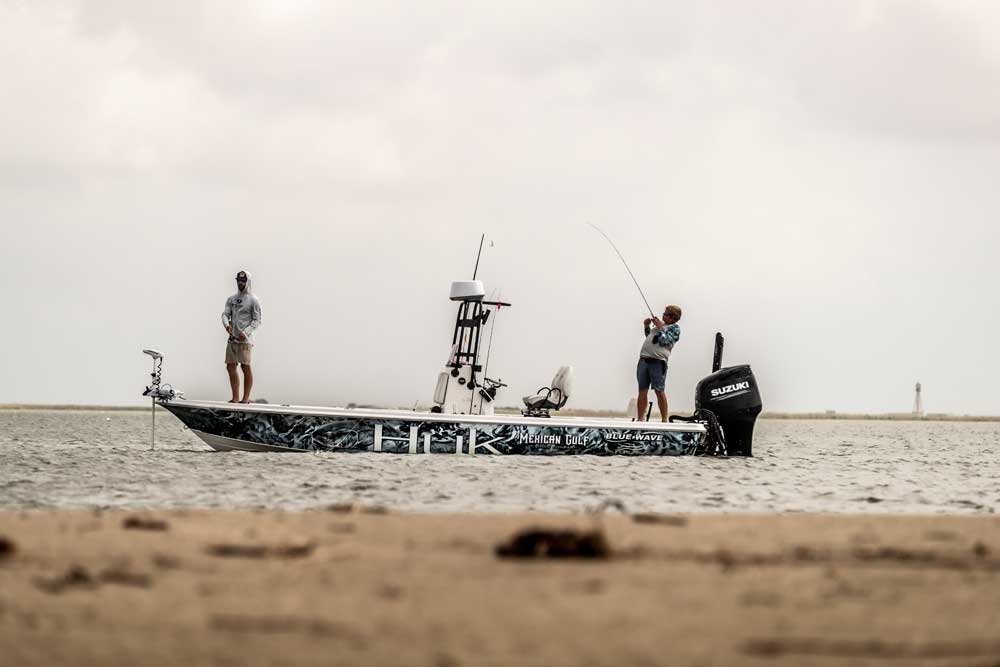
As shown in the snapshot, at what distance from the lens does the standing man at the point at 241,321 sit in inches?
669

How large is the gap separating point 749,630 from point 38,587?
8.63 feet

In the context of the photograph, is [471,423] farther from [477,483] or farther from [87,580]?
[87,580]

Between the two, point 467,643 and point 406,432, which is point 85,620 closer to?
point 467,643

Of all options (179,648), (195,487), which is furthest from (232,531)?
(195,487)

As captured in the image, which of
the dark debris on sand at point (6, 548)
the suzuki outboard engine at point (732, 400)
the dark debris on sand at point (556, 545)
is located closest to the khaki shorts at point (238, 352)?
the suzuki outboard engine at point (732, 400)

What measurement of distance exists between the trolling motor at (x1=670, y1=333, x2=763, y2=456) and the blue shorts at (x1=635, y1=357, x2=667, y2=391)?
0.93 m

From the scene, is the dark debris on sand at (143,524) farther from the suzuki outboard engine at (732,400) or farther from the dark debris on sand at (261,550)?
the suzuki outboard engine at (732,400)

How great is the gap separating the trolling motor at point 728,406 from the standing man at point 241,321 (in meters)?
6.43

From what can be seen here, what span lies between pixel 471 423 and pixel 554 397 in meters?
1.89

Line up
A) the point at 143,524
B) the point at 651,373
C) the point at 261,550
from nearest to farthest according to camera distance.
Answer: the point at 261,550, the point at 143,524, the point at 651,373

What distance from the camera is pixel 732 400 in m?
19.1

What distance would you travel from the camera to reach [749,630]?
14.0 feet

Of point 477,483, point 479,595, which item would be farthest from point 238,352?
point 479,595

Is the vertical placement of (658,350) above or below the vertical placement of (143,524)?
above
